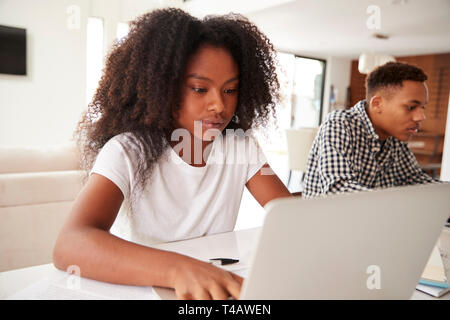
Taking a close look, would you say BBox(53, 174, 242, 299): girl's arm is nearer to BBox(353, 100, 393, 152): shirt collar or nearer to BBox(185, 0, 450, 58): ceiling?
BBox(353, 100, 393, 152): shirt collar

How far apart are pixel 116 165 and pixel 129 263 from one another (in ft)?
0.96

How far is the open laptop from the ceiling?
4608 millimetres

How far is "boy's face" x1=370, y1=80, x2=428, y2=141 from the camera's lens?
1.65 metres

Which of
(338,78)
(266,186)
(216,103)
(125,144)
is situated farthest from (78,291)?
(338,78)

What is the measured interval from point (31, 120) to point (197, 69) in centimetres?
428

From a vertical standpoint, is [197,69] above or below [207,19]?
below

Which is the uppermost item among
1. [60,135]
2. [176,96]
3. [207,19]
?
[207,19]

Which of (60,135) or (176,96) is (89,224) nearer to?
(176,96)

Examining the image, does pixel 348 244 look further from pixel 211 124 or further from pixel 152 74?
pixel 152 74

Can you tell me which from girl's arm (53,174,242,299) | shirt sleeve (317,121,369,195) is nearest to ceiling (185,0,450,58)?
shirt sleeve (317,121,369,195)

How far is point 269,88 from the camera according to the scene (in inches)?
47.8

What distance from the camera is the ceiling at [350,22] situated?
15.6ft

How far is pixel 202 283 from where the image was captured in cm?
56
